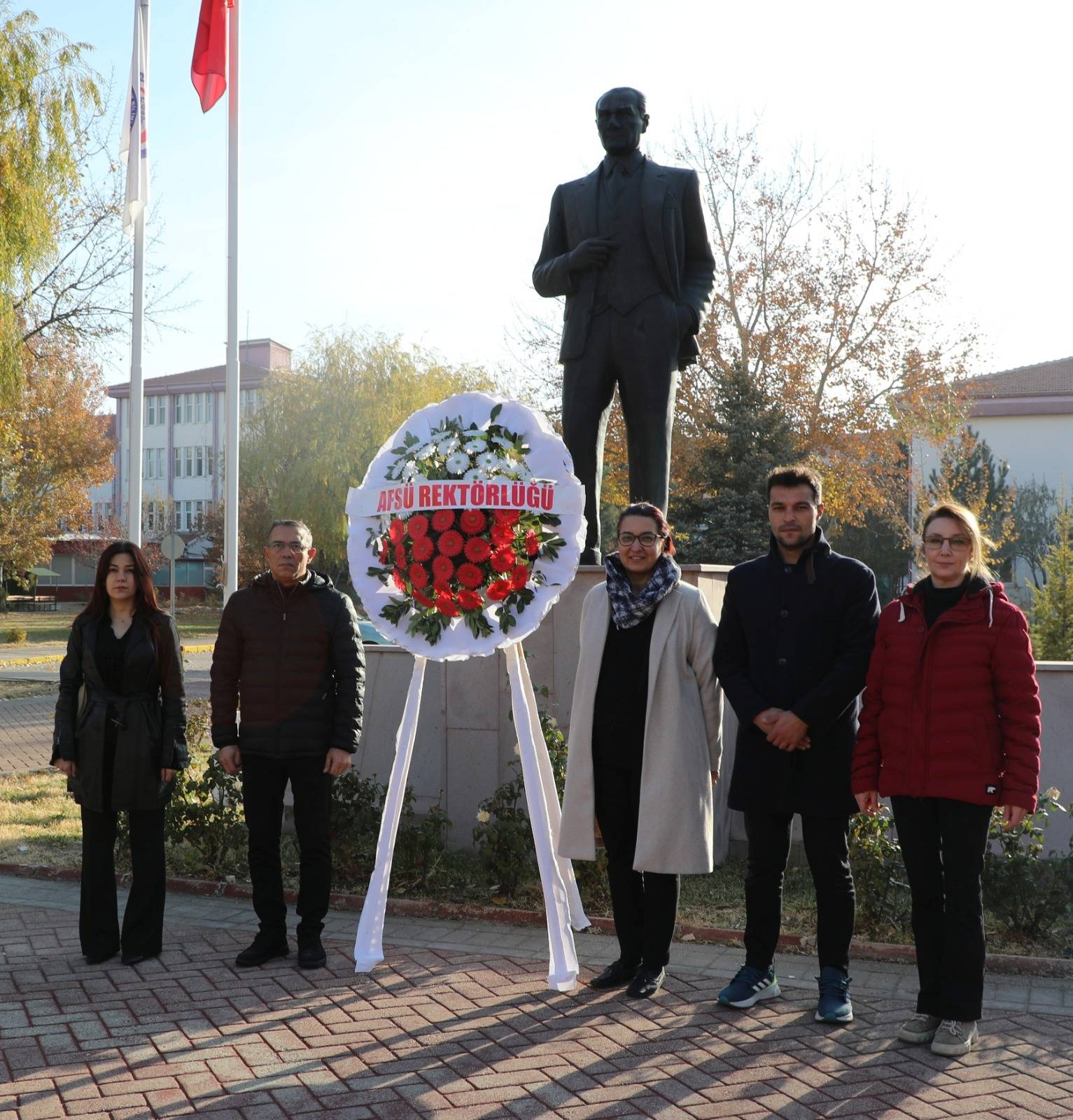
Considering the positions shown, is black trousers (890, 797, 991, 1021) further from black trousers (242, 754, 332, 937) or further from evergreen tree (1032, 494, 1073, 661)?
evergreen tree (1032, 494, 1073, 661)

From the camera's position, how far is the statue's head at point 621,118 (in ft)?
21.6

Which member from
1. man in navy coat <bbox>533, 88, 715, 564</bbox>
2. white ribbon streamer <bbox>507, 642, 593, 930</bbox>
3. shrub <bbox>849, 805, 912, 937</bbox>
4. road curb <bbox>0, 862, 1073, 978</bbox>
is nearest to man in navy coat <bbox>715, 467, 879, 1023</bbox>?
road curb <bbox>0, 862, 1073, 978</bbox>

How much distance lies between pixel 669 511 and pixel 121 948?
46.0ft

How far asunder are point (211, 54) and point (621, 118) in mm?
7501

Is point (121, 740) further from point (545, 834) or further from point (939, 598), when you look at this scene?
point (939, 598)

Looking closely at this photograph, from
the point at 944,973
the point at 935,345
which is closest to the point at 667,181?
the point at 944,973

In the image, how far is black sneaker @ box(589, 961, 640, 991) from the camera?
4977mm

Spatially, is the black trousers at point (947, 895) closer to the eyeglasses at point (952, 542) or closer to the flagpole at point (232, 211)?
the eyeglasses at point (952, 542)

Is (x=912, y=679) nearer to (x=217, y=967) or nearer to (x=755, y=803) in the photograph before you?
(x=755, y=803)

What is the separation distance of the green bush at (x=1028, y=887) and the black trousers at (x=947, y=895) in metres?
1.13

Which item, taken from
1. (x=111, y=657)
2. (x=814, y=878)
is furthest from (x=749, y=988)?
(x=111, y=657)

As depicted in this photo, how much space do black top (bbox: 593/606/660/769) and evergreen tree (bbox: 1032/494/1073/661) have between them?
9370 mm

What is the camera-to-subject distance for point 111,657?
546 cm

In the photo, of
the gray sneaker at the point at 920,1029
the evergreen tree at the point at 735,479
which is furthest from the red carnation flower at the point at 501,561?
the evergreen tree at the point at 735,479
